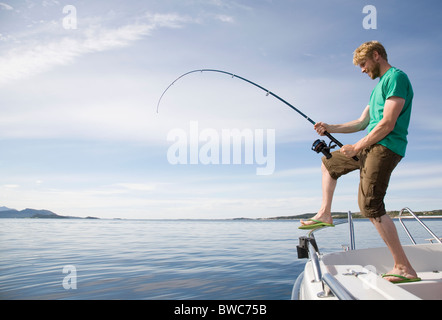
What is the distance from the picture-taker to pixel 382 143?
2.97 metres

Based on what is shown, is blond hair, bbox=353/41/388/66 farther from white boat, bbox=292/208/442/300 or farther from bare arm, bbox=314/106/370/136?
white boat, bbox=292/208/442/300

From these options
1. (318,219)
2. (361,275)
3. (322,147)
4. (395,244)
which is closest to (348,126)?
(322,147)

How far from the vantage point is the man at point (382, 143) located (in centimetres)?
289

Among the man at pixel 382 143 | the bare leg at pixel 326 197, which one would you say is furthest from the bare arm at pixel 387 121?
the bare leg at pixel 326 197

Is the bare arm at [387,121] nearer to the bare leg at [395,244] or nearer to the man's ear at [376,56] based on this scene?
the man's ear at [376,56]

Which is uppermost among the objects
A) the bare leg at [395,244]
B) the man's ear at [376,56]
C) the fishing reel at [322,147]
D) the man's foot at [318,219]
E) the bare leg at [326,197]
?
the man's ear at [376,56]

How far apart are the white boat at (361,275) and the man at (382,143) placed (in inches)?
11.7

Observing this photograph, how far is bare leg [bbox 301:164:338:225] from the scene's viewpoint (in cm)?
338

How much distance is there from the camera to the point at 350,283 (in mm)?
2014

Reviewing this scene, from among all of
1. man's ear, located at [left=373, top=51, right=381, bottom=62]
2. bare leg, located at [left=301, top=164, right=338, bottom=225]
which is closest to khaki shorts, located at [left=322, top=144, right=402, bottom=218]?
bare leg, located at [left=301, top=164, right=338, bottom=225]

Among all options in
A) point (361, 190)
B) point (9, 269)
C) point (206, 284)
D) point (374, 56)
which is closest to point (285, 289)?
point (206, 284)

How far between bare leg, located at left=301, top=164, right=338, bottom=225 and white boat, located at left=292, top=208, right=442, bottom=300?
8.0 inches
